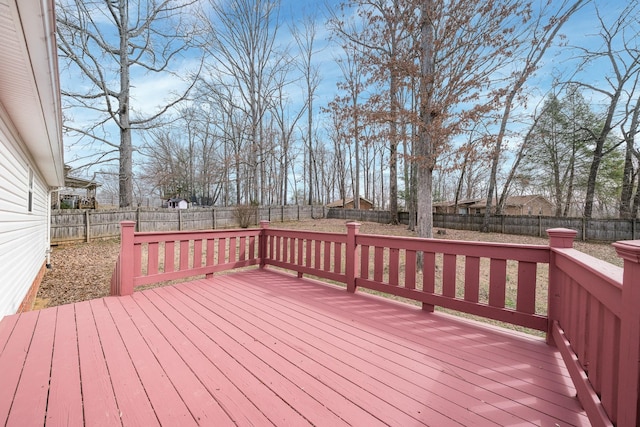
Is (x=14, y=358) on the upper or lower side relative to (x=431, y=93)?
lower

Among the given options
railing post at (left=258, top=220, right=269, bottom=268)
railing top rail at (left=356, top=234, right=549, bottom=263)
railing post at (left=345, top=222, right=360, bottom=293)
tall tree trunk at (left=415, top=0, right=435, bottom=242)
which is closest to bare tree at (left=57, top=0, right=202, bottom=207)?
railing post at (left=258, top=220, right=269, bottom=268)

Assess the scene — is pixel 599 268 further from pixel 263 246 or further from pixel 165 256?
pixel 263 246

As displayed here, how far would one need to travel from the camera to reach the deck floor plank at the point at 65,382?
1.40 m

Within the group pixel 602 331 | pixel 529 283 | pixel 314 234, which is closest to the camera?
pixel 602 331

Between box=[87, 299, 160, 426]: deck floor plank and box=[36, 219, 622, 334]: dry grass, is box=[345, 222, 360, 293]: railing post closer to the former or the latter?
box=[87, 299, 160, 426]: deck floor plank

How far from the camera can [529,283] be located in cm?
236

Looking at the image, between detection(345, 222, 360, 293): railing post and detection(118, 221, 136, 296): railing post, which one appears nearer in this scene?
detection(118, 221, 136, 296): railing post

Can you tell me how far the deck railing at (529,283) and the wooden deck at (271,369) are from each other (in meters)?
0.22

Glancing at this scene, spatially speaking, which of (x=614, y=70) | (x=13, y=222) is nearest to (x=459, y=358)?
(x=13, y=222)

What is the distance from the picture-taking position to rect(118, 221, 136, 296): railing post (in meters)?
3.26

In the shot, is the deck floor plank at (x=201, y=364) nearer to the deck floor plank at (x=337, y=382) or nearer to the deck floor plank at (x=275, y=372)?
the deck floor plank at (x=275, y=372)

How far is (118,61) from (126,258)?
449 inches

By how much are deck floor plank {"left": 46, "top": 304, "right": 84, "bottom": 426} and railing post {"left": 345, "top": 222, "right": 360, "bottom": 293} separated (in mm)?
2715

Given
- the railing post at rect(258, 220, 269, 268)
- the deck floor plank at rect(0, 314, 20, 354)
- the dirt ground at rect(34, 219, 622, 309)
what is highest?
the railing post at rect(258, 220, 269, 268)
